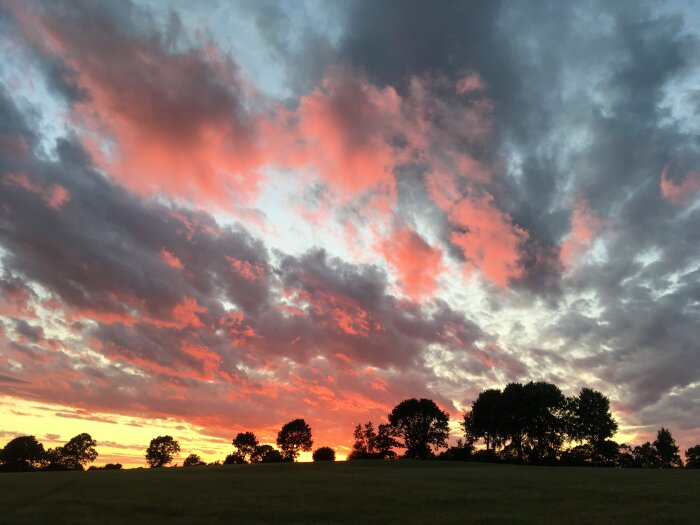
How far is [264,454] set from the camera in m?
172

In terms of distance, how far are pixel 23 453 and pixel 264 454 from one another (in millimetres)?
82201

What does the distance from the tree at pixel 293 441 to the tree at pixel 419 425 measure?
4047 centimetres

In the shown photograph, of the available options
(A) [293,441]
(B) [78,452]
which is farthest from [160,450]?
(A) [293,441]

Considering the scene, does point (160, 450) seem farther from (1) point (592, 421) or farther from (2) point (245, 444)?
(1) point (592, 421)

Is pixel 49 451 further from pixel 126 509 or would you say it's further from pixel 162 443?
pixel 126 509

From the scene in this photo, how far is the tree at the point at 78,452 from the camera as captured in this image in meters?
164

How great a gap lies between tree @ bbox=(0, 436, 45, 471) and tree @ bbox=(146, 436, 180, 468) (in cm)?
3679

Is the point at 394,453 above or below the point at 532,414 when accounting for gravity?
below

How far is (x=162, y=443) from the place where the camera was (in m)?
177

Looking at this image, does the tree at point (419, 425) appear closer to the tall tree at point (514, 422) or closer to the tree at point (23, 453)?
the tall tree at point (514, 422)

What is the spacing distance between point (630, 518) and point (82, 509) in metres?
32.8

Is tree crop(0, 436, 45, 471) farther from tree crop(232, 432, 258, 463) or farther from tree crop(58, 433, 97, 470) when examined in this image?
tree crop(232, 432, 258, 463)

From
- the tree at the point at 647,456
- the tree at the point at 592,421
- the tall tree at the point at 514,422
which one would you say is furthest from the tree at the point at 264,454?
the tree at the point at 647,456

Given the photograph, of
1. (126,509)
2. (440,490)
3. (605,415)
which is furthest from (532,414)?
(126,509)
